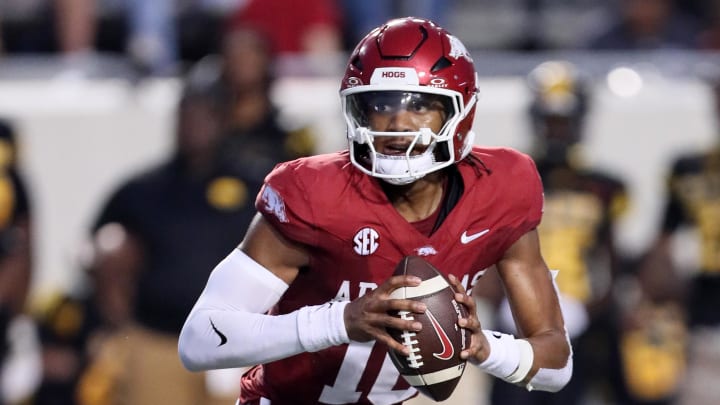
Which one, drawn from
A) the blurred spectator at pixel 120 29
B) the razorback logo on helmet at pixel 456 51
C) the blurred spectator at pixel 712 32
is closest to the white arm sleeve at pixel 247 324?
the razorback logo on helmet at pixel 456 51

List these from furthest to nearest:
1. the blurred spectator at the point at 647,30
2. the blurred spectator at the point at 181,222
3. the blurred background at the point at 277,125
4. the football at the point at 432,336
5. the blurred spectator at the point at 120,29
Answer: the blurred spectator at the point at 647,30 → the blurred spectator at the point at 120,29 → the blurred background at the point at 277,125 → the blurred spectator at the point at 181,222 → the football at the point at 432,336

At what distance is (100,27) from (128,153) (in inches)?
33.3

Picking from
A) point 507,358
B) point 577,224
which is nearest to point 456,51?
point 507,358

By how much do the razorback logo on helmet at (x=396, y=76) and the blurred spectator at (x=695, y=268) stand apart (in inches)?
133

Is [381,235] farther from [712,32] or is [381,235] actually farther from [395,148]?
[712,32]

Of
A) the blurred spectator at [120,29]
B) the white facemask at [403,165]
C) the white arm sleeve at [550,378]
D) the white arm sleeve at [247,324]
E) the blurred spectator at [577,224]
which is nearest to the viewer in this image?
the white arm sleeve at [247,324]

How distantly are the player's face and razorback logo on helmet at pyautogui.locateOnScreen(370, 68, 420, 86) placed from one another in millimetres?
31

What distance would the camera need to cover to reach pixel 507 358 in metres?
3.62

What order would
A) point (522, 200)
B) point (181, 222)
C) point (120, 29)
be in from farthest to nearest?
point (120, 29) < point (181, 222) < point (522, 200)

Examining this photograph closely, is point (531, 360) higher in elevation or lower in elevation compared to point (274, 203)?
lower

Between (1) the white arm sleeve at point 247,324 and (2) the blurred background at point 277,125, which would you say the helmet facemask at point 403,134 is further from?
(2) the blurred background at point 277,125

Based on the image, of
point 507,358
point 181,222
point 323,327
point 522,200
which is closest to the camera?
point 323,327

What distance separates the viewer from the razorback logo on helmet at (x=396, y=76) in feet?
12.1

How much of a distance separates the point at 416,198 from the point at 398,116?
255 millimetres
